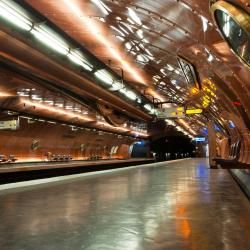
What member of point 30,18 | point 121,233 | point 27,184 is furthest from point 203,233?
point 27,184

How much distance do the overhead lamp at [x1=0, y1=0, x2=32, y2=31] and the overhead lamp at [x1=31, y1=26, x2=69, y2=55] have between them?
302 millimetres

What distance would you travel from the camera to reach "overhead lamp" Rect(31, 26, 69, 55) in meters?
7.61

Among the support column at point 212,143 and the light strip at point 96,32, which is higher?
the light strip at point 96,32

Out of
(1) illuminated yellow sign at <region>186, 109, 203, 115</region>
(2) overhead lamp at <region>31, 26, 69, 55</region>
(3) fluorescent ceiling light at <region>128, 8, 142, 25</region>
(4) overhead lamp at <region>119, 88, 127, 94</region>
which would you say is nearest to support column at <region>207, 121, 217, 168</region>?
(1) illuminated yellow sign at <region>186, 109, 203, 115</region>

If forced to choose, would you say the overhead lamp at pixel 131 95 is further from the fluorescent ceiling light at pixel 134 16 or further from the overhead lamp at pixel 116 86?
the fluorescent ceiling light at pixel 134 16

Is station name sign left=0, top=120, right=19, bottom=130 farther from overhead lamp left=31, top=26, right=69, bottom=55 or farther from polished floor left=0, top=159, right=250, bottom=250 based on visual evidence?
polished floor left=0, top=159, right=250, bottom=250

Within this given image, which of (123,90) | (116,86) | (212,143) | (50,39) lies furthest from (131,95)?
(50,39)

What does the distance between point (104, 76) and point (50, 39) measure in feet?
13.8

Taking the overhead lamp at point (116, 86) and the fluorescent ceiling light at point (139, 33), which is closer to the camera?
the fluorescent ceiling light at point (139, 33)

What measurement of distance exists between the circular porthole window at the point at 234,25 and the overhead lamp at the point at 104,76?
7177 mm

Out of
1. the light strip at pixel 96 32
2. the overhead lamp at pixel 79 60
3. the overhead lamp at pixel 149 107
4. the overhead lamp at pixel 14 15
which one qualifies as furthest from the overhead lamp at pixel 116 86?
the overhead lamp at pixel 14 15

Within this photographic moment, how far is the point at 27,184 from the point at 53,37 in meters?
4.29

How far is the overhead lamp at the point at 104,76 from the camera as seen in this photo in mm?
11580

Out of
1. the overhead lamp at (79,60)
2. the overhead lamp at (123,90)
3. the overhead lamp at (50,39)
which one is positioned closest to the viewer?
the overhead lamp at (50,39)
